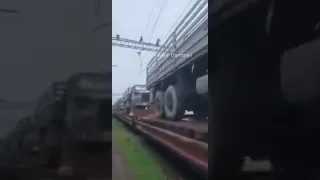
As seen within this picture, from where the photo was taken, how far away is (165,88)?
157 centimetres

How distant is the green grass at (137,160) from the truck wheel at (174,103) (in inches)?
6.8

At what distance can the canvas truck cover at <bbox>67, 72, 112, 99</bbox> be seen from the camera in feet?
4.46

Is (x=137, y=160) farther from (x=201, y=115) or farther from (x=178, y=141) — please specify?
(x=201, y=115)

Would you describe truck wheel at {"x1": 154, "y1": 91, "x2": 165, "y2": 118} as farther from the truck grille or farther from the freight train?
the freight train

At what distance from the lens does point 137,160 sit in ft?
4.99

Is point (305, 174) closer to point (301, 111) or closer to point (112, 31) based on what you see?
point (301, 111)

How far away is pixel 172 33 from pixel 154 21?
0.08 m

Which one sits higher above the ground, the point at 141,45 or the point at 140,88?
the point at 141,45

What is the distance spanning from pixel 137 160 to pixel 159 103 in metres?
0.23

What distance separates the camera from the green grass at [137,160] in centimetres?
147

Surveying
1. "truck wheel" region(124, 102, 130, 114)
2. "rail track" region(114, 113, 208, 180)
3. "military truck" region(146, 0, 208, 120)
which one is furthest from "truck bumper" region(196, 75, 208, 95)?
"truck wheel" region(124, 102, 130, 114)

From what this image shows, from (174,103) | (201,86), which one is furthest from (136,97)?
(201,86)

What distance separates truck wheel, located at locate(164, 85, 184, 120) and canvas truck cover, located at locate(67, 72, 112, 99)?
10.5 inches

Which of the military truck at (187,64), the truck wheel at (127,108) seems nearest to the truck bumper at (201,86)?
the military truck at (187,64)
